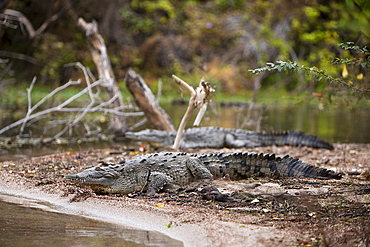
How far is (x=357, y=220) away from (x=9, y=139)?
313 inches

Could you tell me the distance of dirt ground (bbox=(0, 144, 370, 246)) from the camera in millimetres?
3584

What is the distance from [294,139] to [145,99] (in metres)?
3.22

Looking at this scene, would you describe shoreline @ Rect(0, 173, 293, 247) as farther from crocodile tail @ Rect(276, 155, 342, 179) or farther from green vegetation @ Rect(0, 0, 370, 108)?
green vegetation @ Rect(0, 0, 370, 108)

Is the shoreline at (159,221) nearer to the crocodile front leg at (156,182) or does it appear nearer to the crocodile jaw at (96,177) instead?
the crocodile jaw at (96,177)

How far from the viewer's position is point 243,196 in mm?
4805

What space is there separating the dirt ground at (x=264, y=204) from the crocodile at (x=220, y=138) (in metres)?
2.80

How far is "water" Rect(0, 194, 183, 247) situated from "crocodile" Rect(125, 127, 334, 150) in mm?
5062

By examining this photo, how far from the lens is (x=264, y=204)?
4508 millimetres

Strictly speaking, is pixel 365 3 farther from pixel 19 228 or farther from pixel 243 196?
pixel 19 228

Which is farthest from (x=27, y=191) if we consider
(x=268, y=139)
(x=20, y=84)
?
(x=20, y=84)

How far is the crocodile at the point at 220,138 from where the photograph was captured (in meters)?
9.57

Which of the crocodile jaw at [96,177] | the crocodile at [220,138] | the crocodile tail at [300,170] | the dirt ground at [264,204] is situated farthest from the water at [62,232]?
the crocodile at [220,138]

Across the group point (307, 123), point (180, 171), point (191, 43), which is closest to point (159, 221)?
point (180, 171)

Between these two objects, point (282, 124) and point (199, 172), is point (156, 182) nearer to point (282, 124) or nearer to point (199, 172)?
point (199, 172)
